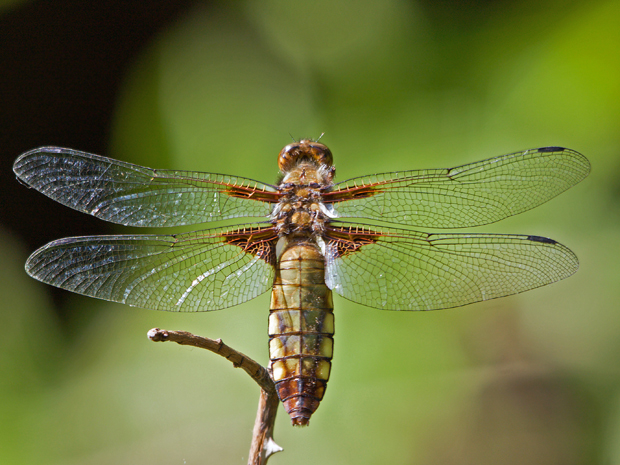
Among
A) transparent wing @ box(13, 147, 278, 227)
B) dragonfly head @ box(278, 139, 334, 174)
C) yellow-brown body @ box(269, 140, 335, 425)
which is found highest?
dragonfly head @ box(278, 139, 334, 174)

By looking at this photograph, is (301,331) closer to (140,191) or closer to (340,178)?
(140,191)

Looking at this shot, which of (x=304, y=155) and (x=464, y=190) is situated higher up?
(x=304, y=155)

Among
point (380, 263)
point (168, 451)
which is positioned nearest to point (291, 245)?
point (380, 263)

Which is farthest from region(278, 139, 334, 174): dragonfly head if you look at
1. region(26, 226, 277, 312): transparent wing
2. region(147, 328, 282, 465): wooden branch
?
region(147, 328, 282, 465): wooden branch

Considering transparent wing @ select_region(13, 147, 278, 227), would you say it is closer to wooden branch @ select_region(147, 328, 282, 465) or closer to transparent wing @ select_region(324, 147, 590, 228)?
transparent wing @ select_region(324, 147, 590, 228)

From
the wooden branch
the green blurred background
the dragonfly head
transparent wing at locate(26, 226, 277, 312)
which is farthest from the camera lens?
the green blurred background

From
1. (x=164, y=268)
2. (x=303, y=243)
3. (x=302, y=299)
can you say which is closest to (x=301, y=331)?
(x=302, y=299)
